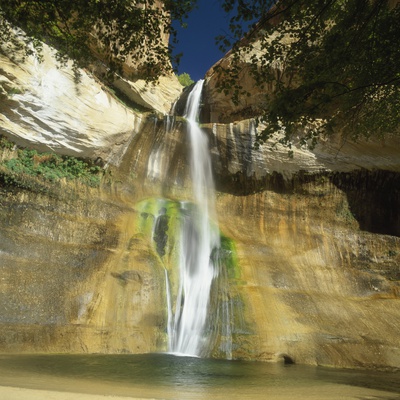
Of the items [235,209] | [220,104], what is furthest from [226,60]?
[235,209]

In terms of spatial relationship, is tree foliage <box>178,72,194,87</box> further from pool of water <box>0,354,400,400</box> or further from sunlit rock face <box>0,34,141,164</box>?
pool of water <box>0,354,400,400</box>

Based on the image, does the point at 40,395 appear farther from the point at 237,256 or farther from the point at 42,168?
the point at 42,168

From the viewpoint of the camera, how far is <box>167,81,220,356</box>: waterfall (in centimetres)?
1238

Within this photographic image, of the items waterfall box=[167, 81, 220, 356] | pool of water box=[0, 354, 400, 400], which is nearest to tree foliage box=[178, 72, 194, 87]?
waterfall box=[167, 81, 220, 356]

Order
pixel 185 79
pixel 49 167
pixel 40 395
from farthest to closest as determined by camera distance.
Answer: pixel 185 79, pixel 49 167, pixel 40 395

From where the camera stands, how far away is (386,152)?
707 inches

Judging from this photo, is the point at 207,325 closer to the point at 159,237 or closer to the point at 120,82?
A: the point at 159,237

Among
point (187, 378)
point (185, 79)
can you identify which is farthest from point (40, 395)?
point (185, 79)

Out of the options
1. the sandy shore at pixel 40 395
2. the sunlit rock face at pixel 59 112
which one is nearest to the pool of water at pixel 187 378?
the sandy shore at pixel 40 395

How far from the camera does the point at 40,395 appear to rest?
4.93 m

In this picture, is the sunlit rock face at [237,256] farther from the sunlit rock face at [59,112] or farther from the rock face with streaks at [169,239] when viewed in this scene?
the sunlit rock face at [59,112]

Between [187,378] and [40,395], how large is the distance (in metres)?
3.93

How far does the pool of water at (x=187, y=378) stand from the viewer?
648 cm

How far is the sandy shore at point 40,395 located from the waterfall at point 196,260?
23.3ft
